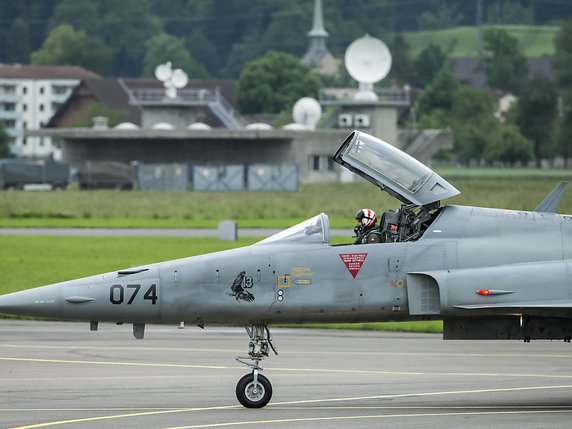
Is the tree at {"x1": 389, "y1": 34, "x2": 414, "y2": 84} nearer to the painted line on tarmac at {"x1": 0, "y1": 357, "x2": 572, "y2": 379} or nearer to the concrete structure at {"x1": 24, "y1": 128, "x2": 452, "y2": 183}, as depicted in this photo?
the concrete structure at {"x1": 24, "y1": 128, "x2": 452, "y2": 183}

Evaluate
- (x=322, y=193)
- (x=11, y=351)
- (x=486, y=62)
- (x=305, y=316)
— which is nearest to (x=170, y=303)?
(x=305, y=316)

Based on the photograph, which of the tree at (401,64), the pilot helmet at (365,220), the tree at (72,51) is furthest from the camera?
the tree at (72,51)

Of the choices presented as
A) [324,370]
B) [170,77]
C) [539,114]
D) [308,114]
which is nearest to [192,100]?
[170,77]

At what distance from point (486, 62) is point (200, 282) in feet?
515

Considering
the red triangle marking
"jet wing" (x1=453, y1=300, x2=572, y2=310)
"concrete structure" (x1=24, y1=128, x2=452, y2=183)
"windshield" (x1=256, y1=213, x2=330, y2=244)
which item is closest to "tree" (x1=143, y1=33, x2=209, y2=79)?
"concrete structure" (x1=24, y1=128, x2=452, y2=183)

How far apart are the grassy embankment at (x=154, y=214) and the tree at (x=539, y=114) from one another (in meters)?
4.96

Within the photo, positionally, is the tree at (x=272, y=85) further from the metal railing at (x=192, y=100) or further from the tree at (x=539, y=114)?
the tree at (x=539, y=114)

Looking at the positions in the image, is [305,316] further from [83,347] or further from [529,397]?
[83,347]

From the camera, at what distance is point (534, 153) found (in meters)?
106

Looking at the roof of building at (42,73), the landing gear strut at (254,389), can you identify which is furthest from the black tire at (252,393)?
the roof of building at (42,73)

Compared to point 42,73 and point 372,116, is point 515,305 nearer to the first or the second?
point 372,116

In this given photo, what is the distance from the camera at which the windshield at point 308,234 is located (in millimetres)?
15500

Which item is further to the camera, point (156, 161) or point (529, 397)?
point (156, 161)

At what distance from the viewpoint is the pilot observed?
15.7 metres
